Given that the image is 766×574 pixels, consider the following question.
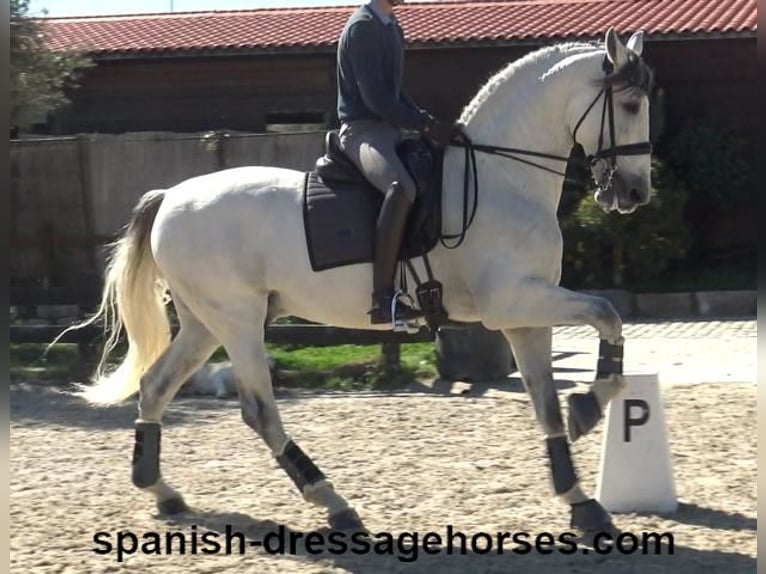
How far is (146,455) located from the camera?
7023 mm

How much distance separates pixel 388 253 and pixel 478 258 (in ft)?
1.48

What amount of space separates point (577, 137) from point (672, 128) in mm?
12638

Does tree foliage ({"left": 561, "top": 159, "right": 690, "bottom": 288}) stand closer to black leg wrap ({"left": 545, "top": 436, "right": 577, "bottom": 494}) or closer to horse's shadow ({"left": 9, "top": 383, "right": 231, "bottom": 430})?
horse's shadow ({"left": 9, "top": 383, "right": 231, "bottom": 430})

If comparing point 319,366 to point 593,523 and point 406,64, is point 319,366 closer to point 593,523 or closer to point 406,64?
point 593,523

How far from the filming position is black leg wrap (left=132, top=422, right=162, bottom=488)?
6.97 m

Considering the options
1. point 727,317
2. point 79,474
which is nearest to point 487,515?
point 79,474

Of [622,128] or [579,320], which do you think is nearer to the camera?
[579,320]

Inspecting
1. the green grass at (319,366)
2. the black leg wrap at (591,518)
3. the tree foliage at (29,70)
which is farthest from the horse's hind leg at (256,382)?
the tree foliage at (29,70)

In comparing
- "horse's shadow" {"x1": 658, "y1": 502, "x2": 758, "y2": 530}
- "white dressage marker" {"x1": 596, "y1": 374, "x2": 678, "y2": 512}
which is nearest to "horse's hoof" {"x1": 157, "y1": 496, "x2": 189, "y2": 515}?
"white dressage marker" {"x1": 596, "y1": 374, "x2": 678, "y2": 512}

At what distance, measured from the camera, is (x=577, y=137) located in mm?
6426

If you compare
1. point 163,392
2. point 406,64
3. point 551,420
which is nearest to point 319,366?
point 163,392

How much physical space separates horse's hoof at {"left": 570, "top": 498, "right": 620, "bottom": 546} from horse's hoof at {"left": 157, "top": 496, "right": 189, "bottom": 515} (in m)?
2.13

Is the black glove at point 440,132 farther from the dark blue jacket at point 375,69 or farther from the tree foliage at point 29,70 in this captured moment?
the tree foliage at point 29,70

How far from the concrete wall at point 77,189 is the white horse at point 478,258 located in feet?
30.9
